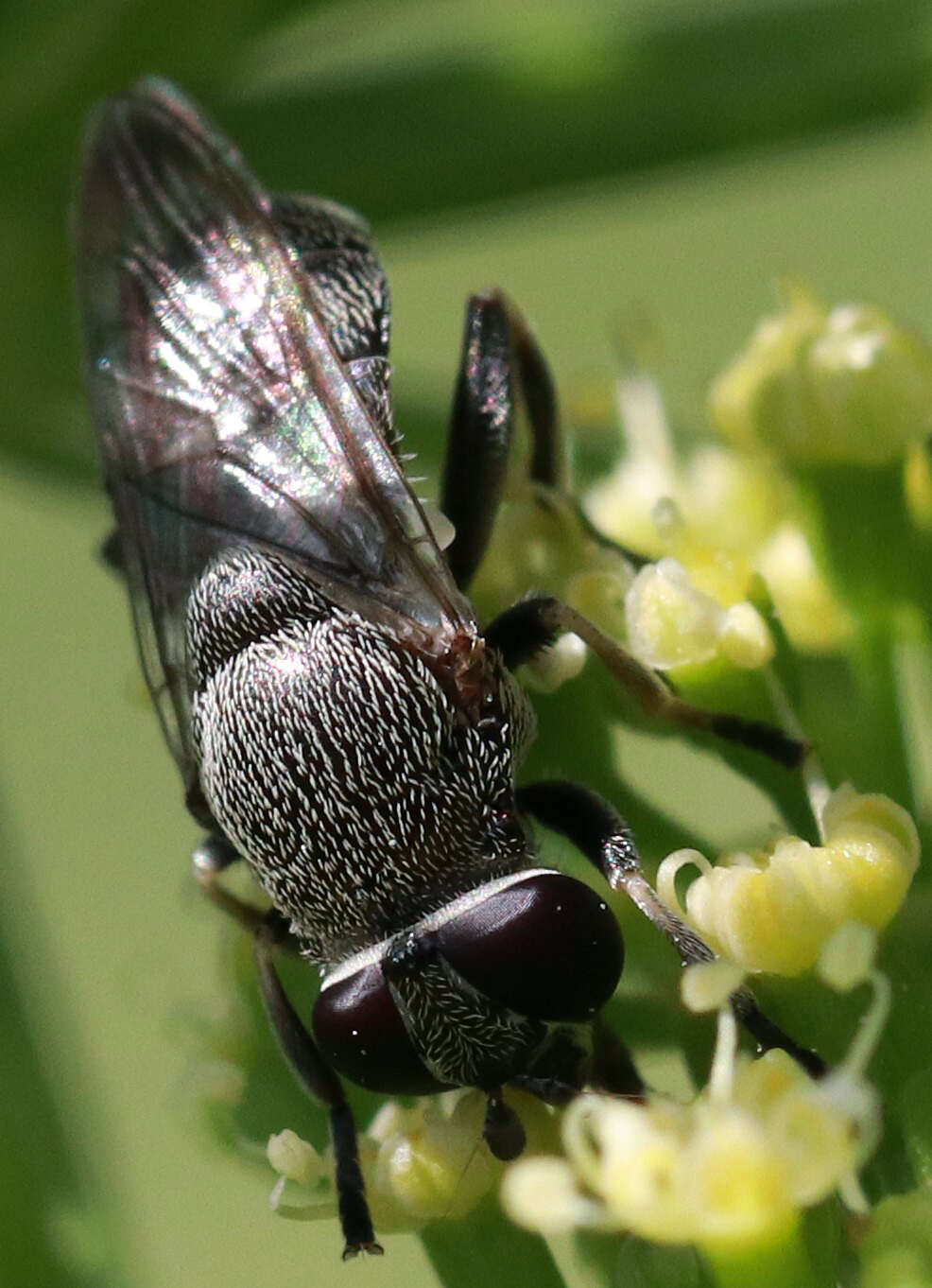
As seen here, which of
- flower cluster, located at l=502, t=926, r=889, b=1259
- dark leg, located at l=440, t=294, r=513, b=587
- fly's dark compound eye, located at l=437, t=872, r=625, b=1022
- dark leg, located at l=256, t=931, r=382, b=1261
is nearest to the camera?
flower cluster, located at l=502, t=926, r=889, b=1259

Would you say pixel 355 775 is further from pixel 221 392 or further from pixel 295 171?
pixel 295 171

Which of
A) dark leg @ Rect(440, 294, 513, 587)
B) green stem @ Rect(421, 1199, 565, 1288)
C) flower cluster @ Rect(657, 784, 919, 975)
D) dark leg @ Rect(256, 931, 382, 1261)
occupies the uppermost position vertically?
dark leg @ Rect(440, 294, 513, 587)

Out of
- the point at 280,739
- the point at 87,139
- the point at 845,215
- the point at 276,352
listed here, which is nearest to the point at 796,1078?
the point at 280,739

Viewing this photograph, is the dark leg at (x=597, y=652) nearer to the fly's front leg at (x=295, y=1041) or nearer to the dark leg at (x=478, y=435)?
the dark leg at (x=478, y=435)

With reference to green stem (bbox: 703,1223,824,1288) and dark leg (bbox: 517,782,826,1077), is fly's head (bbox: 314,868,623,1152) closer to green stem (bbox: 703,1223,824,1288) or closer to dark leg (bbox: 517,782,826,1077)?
dark leg (bbox: 517,782,826,1077)


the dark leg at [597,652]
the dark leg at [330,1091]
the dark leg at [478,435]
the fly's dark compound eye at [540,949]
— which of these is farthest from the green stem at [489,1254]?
the dark leg at [478,435]

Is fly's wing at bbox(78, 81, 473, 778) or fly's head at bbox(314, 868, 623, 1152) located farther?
fly's wing at bbox(78, 81, 473, 778)

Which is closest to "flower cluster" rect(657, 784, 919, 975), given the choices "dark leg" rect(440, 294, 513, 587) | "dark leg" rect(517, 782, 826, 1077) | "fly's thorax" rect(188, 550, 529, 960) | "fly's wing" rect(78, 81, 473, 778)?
"dark leg" rect(517, 782, 826, 1077)
